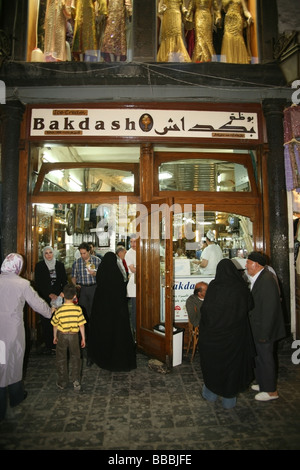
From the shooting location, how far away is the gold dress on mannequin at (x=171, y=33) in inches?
242

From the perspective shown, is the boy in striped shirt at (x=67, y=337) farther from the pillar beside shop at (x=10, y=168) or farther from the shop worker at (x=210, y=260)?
the shop worker at (x=210, y=260)

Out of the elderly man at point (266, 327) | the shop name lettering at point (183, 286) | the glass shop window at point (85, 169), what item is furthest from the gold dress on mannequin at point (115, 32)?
the elderly man at point (266, 327)

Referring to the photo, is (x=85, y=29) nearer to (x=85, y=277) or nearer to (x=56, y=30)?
(x=56, y=30)

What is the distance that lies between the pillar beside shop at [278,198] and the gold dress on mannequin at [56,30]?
4.47m

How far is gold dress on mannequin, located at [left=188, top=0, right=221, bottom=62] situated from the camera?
6219 mm

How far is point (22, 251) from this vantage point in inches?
223

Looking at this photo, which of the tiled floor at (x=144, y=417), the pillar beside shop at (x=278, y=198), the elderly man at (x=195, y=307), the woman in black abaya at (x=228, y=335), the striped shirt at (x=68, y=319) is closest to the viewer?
the tiled floor at (x=144, y=417)

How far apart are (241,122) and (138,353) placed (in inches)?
200

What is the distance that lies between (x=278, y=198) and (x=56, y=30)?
5877 mm

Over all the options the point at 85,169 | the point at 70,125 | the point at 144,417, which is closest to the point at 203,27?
the point at 70,125

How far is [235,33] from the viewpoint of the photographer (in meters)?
6.31

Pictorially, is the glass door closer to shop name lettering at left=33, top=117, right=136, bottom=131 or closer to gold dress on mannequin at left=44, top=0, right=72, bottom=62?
shop name lettering at left=33, top=117, right=136, bottom=131

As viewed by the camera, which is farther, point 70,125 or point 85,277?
point 85,277

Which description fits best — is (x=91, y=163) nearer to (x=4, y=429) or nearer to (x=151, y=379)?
(x=151, y=379)
